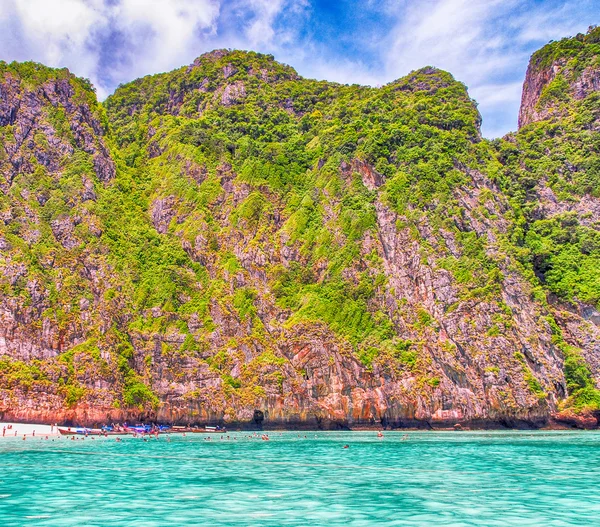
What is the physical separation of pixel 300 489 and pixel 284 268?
69159mm

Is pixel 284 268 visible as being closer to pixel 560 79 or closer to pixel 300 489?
pixel 300 489

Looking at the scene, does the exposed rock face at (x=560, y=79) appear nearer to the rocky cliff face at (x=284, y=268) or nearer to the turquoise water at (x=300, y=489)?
the rocky cliff face at (x=284, y=268)

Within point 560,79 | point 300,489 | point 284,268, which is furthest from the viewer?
point 560,79

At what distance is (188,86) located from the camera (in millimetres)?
128000

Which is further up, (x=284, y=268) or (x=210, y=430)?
(x=284, y=268)

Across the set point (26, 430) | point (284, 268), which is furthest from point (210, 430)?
point (284, 268)

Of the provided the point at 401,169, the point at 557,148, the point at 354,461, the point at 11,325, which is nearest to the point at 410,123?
the point at 401,169

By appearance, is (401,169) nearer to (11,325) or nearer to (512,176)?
(512,176)

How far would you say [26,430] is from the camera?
5962 centimetres

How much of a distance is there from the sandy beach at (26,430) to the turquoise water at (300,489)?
74.1ft

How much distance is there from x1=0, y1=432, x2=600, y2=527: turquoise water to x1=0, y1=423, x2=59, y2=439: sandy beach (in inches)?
889

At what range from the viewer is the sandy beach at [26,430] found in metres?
57.0

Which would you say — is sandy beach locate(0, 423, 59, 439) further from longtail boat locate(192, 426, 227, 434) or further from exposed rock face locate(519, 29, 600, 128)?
exposed rock face locate(519, 29, 600, 128)

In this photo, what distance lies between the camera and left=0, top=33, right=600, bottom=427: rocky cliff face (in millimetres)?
72500
